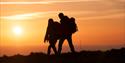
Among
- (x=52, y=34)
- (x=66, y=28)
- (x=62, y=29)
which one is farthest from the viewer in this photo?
(x=52, y=34)

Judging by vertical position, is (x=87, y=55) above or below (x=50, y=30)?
below

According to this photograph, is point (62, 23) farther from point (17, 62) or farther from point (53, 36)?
point (17, 62)

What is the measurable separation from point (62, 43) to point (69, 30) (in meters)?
0.96

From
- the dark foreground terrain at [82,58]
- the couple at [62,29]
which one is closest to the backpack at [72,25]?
the couple at [62,29]

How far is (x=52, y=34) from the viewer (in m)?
27.4

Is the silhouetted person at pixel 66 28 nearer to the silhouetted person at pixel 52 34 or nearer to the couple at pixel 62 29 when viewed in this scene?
the couple at pixel 62 29

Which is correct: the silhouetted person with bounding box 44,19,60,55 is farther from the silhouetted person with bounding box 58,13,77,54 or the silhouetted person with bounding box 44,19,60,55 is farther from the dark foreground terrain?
the dark foreground terrain

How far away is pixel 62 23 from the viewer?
2677 cm

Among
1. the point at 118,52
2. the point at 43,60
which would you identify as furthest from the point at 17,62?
the point at 118,52

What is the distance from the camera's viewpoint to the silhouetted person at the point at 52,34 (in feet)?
88.6

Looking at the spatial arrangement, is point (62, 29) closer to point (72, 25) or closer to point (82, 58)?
point (72, 25)

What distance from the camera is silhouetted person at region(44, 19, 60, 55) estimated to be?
2700cm

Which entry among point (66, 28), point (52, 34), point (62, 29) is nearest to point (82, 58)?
point (66, 28)

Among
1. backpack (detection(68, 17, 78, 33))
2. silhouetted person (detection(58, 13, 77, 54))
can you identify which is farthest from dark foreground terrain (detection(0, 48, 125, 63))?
backpack (detection(68, 17, 78, 33))
